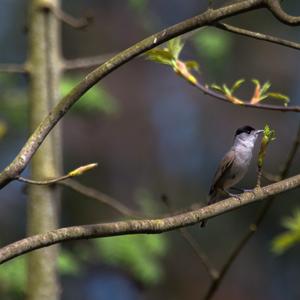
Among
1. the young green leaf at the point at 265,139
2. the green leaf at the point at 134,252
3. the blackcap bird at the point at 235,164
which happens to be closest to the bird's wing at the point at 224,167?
the blackcap bird at the point at 235,164

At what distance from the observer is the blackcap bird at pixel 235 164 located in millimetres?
4715

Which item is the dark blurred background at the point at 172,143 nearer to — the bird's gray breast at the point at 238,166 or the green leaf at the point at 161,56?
the bird's gray breast at the point at 238,166

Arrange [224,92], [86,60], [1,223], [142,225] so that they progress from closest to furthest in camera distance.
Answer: [142,225] < [224,92] < [86,60] < [1,223]

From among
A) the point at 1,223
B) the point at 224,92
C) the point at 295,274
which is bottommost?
the point at 295,274

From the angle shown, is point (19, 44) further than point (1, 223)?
Yes

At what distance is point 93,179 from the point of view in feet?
39.5

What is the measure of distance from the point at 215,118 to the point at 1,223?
489 centimetres

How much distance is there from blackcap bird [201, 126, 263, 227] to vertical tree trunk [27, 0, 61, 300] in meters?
0.95

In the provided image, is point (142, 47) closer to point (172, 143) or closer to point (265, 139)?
point (265, 139)

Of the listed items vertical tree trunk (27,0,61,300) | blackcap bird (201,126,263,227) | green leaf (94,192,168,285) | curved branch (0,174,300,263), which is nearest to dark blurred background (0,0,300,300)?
green leaf (94,192,168,285)

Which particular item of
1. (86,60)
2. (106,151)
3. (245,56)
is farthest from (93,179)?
(86,60)

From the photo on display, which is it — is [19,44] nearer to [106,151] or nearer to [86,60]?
[106,151]

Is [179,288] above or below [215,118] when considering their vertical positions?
below

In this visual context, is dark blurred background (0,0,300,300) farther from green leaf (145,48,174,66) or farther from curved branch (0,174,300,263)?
curved branch (0,174,300,263)
